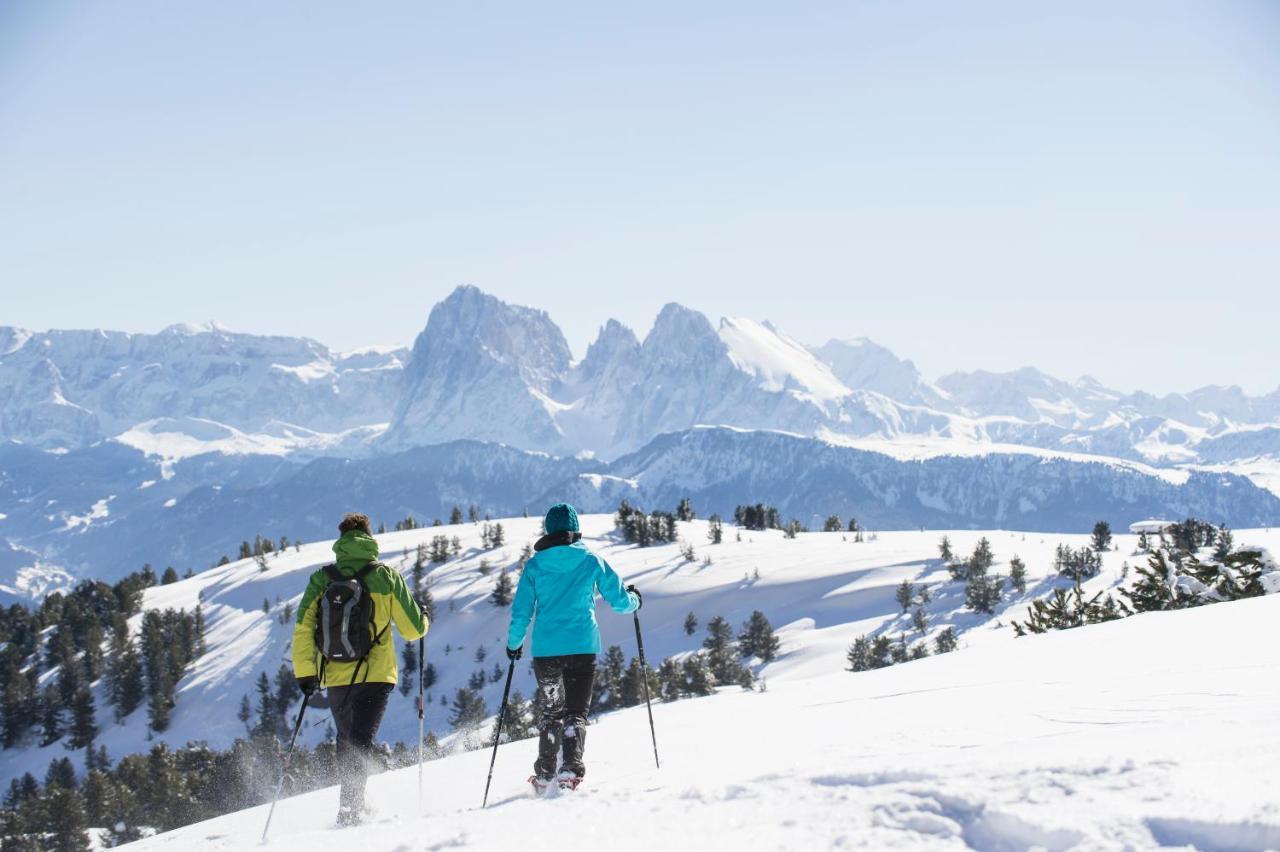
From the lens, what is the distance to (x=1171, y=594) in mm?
22484

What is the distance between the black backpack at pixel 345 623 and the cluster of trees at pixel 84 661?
75.7 meters

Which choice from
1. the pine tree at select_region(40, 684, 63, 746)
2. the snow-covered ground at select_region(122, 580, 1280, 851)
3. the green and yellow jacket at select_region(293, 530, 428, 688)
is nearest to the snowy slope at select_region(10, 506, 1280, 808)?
the pine tree at select_region(40, 684, 63, 746)

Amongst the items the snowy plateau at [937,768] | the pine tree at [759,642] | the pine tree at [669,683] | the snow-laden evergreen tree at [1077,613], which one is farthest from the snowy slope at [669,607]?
the snowy plateau at [937,768]

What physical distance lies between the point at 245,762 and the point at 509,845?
169 ft

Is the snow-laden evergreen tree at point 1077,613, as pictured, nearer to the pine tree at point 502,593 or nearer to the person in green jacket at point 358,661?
the person in green jacket at point 358,661

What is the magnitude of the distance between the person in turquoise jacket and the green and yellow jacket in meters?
1.11

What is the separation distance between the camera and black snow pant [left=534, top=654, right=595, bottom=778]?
8.70 metres

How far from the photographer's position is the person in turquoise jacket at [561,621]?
29.2 ft

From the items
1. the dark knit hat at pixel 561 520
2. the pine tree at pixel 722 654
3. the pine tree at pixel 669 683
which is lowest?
the pine tree at pixel 722 654

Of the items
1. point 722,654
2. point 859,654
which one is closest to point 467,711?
point 722,654

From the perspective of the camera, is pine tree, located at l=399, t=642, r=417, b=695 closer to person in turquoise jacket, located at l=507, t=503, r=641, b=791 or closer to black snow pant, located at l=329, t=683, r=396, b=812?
black snow pant, located at l=329, t=683, r=396, b=812

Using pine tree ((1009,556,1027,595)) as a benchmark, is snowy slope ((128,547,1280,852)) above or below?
above

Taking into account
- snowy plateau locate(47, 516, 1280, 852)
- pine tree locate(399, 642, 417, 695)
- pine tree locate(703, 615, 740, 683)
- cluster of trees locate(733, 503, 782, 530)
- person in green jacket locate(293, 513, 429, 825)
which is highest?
person in green jacket locate(293, 513, 429, 825)

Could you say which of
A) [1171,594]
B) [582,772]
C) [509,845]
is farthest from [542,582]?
[1171,594]
